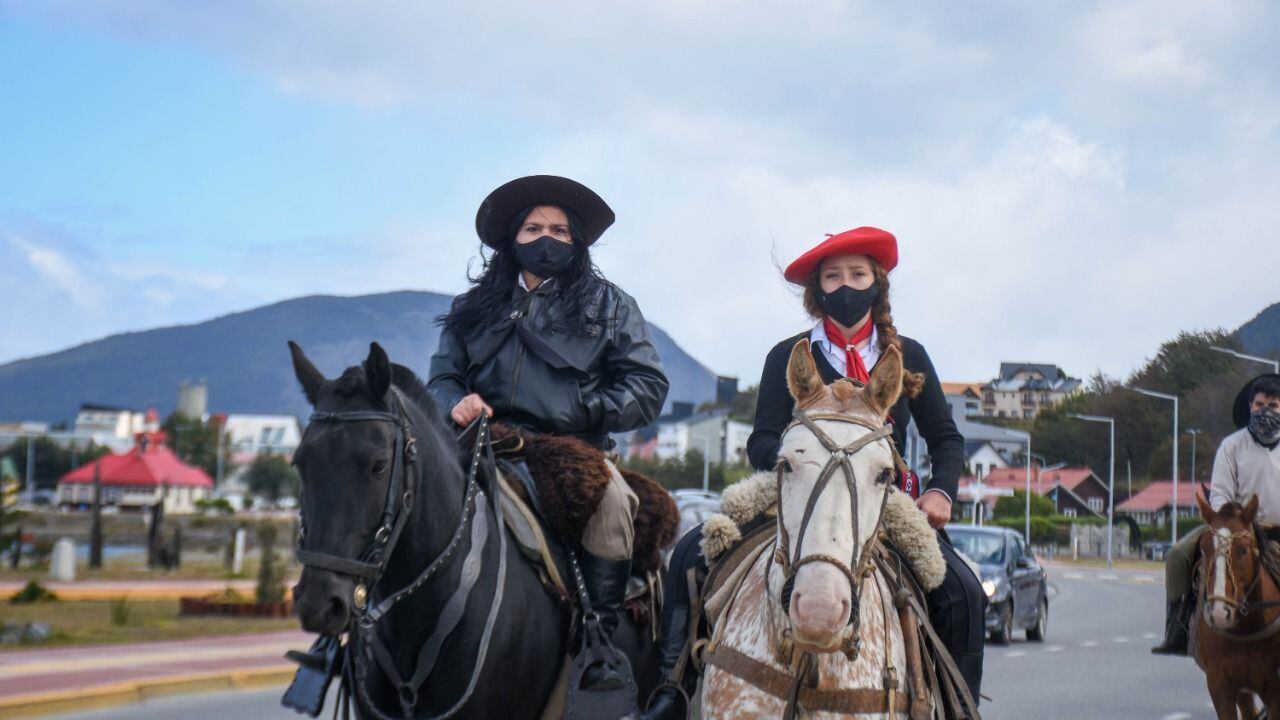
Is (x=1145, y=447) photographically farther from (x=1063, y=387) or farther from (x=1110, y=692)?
(x=1110, y=692)

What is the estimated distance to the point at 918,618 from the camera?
4844mm

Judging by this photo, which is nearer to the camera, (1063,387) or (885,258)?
(885,258)

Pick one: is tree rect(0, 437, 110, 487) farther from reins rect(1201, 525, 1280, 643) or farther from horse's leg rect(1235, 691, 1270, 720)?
reins rect(1201, 525, 1280, 643)

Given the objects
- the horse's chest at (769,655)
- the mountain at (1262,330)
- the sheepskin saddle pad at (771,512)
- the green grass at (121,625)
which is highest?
the mountain at (1262,330)

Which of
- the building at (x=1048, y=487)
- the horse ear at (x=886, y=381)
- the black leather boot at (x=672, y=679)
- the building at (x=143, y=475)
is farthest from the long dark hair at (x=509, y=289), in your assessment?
the building at (x=143, y=475)

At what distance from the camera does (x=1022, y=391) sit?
71.3ft

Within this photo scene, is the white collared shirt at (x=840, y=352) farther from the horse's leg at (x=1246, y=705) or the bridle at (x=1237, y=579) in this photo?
the horse's leg at (x=1246, y=705)

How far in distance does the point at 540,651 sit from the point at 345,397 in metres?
1.50

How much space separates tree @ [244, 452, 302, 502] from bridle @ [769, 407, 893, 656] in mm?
132056

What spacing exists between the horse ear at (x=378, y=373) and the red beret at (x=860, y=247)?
186 cm

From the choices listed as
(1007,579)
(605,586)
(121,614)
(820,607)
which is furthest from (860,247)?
(121,614)

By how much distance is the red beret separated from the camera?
5.43 m

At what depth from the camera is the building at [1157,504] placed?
35094 mm

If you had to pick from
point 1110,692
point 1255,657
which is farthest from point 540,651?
point 1110,692
